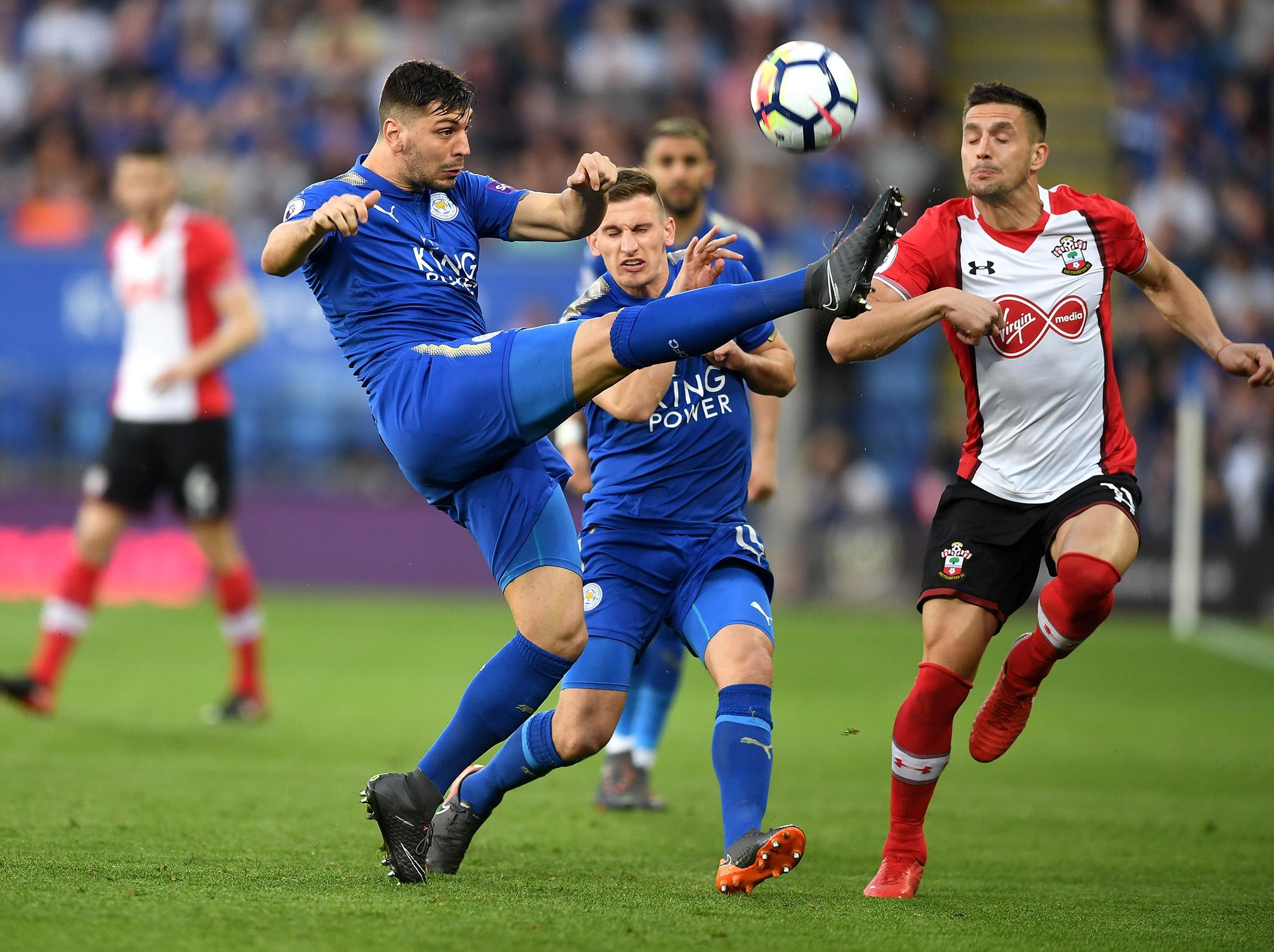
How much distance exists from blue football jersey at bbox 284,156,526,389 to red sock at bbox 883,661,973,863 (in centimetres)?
186

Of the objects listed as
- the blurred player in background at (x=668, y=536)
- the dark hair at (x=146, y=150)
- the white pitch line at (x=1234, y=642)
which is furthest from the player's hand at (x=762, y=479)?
the white pitch line at (x=1234, y=642)

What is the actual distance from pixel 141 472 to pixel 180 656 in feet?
10.1

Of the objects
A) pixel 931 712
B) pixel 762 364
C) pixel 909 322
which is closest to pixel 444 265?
pixel 762 364

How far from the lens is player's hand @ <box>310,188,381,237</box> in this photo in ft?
15.0

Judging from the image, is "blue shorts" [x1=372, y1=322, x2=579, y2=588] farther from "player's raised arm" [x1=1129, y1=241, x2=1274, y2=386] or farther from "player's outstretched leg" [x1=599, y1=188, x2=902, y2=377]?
"player's raised arm" [x1=1129, y1=241, x2=1274, y2=386]

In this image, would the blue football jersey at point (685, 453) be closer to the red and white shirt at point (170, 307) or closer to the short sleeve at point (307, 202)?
the short sleeve at point (307, 202)

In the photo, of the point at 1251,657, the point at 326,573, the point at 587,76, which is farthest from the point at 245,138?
the point at 1251,657

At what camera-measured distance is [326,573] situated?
15977 millimetres

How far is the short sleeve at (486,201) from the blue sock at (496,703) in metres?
1.48

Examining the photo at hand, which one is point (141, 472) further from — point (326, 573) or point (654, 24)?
point (654, 24)

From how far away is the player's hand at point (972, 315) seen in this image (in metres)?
4.73

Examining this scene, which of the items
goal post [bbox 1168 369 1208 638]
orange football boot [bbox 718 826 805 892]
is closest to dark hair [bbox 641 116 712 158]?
orange football boot [bbox 718 826 805 892]

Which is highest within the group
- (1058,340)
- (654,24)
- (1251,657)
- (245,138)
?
(654,24)

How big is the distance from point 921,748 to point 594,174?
7.03 feet
